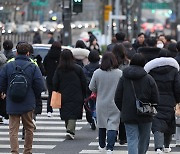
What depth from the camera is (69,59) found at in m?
17.5

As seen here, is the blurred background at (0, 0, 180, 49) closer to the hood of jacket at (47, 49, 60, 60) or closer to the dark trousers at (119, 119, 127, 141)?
the hood of jacket at (47, 49, 60, 60)

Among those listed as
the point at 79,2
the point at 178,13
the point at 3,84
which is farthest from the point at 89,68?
the point at 178,13

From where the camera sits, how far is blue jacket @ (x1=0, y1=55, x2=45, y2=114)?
13.9 metres

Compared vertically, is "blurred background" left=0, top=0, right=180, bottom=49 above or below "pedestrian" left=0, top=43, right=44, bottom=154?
below

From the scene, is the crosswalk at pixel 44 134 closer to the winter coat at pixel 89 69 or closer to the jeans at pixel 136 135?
the winter coat at pixel 89 69

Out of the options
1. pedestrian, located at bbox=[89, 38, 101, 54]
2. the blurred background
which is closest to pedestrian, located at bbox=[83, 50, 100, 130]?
the blurred background

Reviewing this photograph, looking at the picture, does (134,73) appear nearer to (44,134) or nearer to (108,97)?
(108,97)

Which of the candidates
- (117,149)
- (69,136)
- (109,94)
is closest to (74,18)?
(69,136)

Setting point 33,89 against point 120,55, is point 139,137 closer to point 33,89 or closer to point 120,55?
point 33,89

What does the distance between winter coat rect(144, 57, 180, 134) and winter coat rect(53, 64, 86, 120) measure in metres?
2.64

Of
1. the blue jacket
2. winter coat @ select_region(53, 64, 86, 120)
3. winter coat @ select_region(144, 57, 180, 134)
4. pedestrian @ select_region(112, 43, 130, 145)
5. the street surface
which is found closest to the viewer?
the blue jacket

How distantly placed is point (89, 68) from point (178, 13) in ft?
333

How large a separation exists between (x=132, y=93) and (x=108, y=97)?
2396 millimetres

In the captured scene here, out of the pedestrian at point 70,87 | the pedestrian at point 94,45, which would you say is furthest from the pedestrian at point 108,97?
the pedestrian at point 94,45
